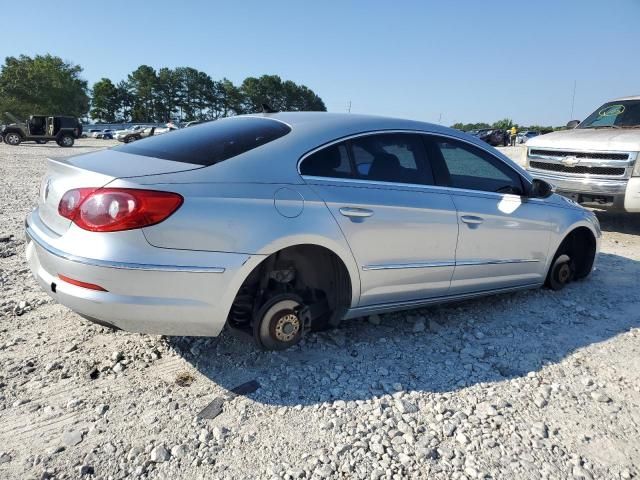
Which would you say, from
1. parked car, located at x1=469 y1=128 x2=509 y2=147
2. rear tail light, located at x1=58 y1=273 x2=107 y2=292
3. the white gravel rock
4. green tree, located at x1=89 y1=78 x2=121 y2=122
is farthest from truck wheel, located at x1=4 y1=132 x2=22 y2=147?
green tree, located at x1=89 y1=78 x2=121 y2=122

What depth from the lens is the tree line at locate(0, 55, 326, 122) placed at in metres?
69.4

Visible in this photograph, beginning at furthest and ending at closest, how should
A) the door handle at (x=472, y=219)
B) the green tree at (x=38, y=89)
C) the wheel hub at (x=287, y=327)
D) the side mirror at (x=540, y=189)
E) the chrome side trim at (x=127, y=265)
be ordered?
the green tree at (x=38, y=89) < the side mirror at (x=540, y=189) < the door handle at (x=472, y=219) < the wheel hub at (x=287, y=327) < the chrome side trim at (x=127, y=265)

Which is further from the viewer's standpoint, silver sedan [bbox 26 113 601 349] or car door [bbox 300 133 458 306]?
car door [bbox 300 133 458 306]

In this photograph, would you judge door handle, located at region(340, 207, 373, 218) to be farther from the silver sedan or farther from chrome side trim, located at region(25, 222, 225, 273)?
chrome side trim, located at region(25, 222, 225, 273)

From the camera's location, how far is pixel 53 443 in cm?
224

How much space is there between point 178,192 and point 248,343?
1217mm

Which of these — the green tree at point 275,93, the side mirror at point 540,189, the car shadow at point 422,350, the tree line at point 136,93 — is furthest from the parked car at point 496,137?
the green tree at point 275,93

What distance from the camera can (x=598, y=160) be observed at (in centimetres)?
671

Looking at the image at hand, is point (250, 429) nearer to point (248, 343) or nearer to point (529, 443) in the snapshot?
point (248, 343)

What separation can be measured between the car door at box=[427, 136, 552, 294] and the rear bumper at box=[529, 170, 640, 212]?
3.15 m

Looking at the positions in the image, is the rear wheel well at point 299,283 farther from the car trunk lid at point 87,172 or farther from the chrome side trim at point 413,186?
the car trunk lid at point 87,172

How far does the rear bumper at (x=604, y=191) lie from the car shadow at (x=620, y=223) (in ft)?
3.08

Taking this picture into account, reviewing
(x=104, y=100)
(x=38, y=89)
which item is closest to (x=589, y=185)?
(x=38, y=89)

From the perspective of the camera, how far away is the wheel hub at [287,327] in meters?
2.89
